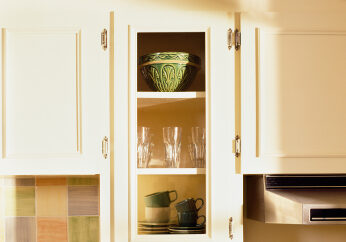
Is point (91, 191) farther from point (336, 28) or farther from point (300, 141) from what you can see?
point (336, 28)

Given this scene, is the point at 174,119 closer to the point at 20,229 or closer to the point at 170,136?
the point at 170,136

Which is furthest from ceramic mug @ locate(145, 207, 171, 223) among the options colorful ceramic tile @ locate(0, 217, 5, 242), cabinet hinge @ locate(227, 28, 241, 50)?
colorful ceramic tile @ locate(0, 217, 5, 242)

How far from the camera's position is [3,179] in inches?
82.0

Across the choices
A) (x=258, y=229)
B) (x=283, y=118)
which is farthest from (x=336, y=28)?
(x=258, y=229)

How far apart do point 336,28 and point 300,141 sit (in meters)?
0.43

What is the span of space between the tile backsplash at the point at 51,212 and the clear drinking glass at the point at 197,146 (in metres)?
0.59

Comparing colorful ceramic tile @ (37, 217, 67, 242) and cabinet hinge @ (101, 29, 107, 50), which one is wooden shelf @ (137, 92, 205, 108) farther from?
colorful ceramic tile @ (37, 217, 67, 242)

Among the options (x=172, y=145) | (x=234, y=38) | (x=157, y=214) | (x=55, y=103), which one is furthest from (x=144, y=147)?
(x=234, y=38)

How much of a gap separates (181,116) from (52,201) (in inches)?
30.4

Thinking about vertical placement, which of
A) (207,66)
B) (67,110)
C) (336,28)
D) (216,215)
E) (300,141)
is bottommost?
(216,215)

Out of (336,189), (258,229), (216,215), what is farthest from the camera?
(258,229)

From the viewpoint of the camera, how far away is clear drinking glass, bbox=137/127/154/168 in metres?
1.70

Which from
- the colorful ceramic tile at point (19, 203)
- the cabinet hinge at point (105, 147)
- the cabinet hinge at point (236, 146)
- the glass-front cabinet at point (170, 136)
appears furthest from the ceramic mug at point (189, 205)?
the colorful ceramic tile at point (19, 203)

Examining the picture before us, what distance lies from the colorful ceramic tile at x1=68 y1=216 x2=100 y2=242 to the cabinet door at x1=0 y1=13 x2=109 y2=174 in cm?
49
